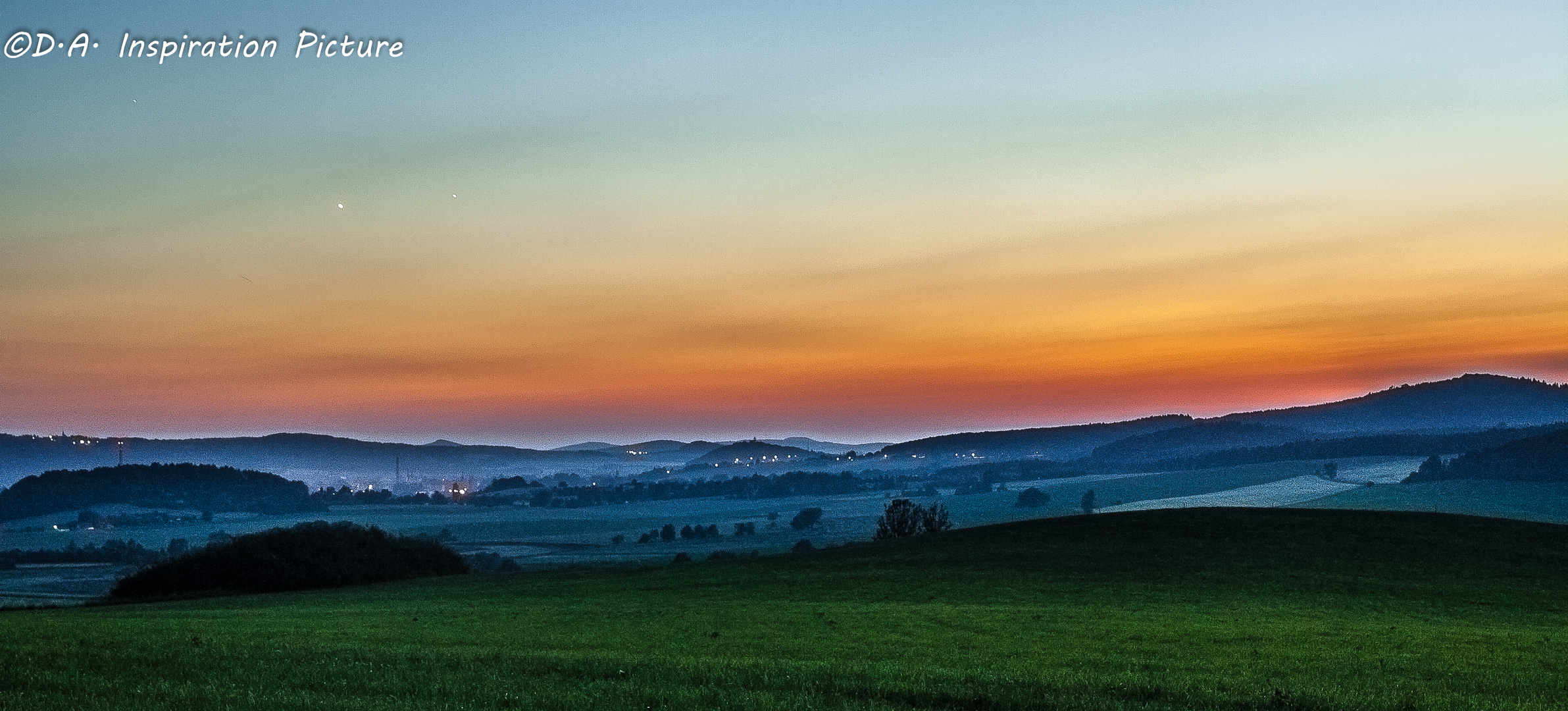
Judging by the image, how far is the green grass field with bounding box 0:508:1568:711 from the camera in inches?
714

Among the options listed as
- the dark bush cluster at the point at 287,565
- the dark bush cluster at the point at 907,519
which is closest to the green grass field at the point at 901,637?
the dark bush cluster at the point at 287,565

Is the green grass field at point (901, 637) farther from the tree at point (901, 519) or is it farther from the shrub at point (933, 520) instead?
the tree at point (901, 519)

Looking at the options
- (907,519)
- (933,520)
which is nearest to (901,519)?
(907,519)

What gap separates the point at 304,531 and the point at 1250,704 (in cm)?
9197

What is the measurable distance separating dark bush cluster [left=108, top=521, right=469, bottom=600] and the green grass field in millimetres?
20130

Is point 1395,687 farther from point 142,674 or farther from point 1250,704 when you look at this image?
point 142,674

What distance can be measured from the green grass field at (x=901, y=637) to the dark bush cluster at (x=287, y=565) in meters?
20.1

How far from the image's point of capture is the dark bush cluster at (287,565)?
86375 millimetres

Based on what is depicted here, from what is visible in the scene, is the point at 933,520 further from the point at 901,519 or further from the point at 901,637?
the point at 901,637

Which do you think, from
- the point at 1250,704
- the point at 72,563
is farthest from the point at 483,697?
the point at 72,563

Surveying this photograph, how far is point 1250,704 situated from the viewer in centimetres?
1861

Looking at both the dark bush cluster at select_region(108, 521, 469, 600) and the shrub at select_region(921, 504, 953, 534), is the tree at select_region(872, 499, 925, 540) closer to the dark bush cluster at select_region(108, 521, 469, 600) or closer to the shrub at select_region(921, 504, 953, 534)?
the shrub at select_region(921, 504, 953, 534)

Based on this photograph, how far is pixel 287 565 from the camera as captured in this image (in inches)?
3492

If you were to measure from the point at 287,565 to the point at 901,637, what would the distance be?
72664mm
